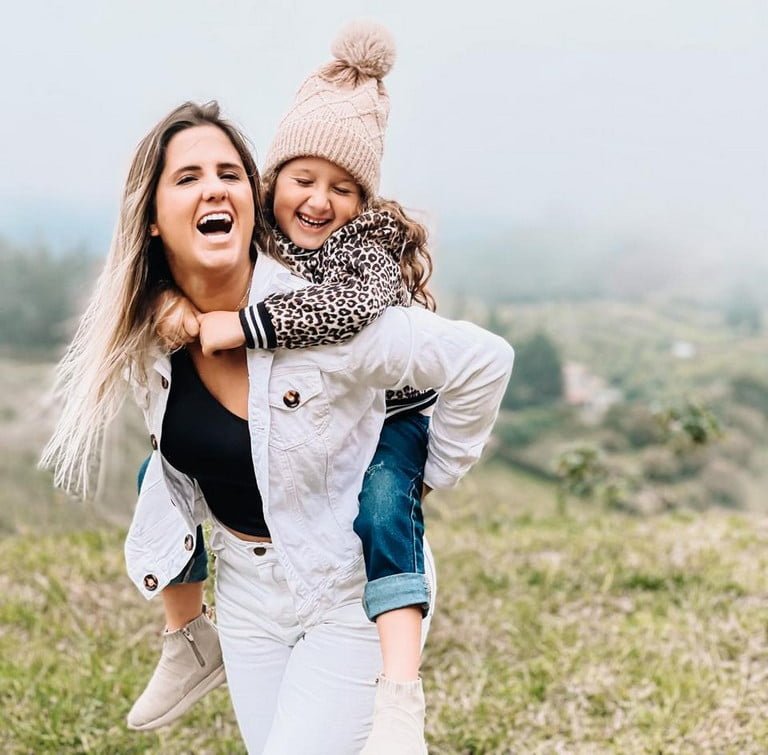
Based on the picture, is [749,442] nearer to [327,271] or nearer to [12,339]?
[12,339]

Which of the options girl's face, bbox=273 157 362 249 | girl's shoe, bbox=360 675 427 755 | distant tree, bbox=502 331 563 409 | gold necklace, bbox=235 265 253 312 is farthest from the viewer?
distant tree, bbox=502 331 563 409

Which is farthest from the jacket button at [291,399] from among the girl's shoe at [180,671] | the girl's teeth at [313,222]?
the girl's shoe at [180,671]

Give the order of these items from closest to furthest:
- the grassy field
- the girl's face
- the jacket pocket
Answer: the jacket pocket, the girl's face, the grassy field

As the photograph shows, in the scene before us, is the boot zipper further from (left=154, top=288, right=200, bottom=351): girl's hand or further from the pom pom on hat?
the pom pom on hat

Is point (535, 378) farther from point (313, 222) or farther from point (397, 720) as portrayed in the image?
point (397, 720)

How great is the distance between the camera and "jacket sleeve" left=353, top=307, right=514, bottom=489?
1910mm

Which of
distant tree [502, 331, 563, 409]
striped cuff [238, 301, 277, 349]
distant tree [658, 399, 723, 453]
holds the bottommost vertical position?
distant tree [502, 331, 563, 409]

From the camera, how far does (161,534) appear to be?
7.48 feet

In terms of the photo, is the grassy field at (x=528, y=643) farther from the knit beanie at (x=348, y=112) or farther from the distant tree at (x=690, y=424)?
the knit beanie at (x=348, y=112)

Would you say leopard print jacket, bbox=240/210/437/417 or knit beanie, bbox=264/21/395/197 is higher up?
knit beanie, bbox=264/21/395/197

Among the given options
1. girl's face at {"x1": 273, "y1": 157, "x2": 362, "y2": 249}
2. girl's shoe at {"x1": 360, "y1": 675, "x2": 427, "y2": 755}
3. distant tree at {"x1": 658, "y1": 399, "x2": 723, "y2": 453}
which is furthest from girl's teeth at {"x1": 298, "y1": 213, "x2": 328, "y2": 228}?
distant tree at {"x1": 658, "y1": 399, "x2": 723, "y2": 453}

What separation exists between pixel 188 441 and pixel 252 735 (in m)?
0.65

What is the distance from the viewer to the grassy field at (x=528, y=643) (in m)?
3.10

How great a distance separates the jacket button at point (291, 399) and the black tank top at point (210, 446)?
10 cm
